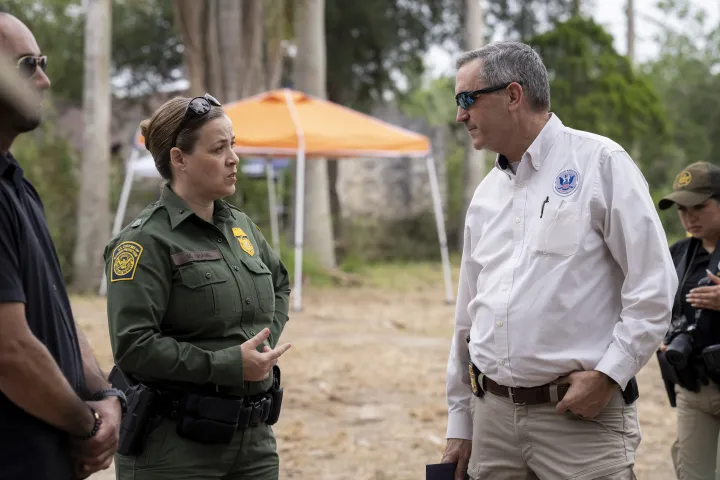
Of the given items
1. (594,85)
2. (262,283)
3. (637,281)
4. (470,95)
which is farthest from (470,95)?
(594,85)

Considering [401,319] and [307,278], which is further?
[307,278]

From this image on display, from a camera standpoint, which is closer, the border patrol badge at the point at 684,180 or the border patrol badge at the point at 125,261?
the border patrol badge at the point at 125,261

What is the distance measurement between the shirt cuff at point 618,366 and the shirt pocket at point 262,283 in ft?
3.57

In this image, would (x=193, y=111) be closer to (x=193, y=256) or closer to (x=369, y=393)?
(x=193, y=256)

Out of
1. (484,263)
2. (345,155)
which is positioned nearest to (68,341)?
(484,263)

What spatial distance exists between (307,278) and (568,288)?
43.4 ft

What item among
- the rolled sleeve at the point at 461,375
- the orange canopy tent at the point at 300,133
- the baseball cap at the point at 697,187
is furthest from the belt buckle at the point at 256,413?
the orange canopy tent at the point at 300,133

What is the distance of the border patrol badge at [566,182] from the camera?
3.10 meters

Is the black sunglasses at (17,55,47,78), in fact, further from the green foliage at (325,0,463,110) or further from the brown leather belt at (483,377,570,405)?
the green foliage at (325,0,463,110)

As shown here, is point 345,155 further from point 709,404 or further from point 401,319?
point 709,404

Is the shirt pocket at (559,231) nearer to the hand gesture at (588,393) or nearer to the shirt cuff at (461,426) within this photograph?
the hand gesture at (588,393)

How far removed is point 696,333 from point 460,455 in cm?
135

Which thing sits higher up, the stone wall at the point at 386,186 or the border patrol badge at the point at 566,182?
the border patrol badge at the point at 566,182

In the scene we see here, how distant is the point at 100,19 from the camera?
47.9 feet
